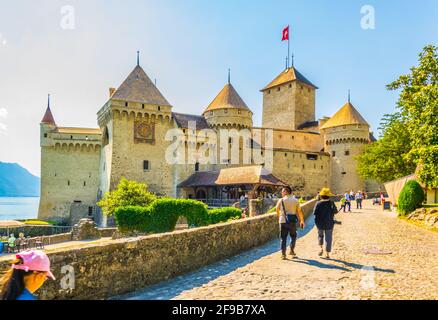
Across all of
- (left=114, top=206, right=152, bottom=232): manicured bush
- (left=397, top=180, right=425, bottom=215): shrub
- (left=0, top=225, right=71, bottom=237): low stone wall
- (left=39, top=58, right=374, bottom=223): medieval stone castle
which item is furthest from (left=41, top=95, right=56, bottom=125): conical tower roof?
(left=397, top=180, right=425, bottom=215): shrub

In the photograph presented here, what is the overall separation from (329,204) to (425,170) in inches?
353

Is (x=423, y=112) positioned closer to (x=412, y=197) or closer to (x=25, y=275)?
(x=412, y=197)

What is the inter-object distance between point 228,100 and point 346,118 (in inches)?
700

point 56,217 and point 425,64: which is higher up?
point 425,64

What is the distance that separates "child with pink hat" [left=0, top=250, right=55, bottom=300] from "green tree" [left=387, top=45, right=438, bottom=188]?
14409mm

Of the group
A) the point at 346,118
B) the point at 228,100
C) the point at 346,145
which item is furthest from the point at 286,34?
the point at 228,100

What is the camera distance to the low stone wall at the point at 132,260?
5.66m

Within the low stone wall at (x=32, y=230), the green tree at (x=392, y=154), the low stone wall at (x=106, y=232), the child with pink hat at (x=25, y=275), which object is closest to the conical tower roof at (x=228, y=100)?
the green tree at (x=392, y=154)

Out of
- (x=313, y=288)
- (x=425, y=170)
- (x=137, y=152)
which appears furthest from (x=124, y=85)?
(x=313, y=288)

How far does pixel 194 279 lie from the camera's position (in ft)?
24.8

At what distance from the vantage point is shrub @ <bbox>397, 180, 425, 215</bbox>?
752 inches

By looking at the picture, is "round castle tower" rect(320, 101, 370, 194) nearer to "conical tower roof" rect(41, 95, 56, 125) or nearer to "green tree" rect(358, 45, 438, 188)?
"green tree" rect(358, 45, 438, 188)

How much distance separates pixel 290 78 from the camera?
207ft
